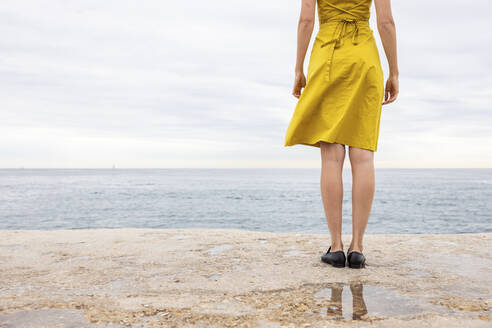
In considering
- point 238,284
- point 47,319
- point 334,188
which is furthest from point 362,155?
point 47,319

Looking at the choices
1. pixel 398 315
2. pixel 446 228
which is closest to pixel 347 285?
pixel 398 315

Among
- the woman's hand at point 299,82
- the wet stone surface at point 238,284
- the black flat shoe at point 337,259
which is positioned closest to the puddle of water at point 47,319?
the wet stone surface at point 238,284

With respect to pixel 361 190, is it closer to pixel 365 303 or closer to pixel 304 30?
pixel 365 303

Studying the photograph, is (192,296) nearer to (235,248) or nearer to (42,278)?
(42,278)

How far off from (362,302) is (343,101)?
1373 millimetres

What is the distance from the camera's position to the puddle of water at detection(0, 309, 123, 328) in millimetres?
1583

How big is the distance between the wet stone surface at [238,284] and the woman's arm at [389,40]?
1257mm

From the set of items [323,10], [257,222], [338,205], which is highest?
[323,10]

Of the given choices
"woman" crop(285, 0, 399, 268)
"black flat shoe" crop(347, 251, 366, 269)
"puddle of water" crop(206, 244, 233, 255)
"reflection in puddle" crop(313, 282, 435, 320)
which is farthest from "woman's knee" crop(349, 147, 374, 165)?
"puddle of water" crop(206, 244, 233, 255)

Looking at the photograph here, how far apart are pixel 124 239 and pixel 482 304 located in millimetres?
2942

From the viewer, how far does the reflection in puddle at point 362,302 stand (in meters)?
1.69

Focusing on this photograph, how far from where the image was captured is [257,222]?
20641mm

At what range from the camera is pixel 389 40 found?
269 cm

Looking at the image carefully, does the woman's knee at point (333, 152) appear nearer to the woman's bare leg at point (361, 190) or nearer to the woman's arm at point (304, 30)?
the woman's bare leg at point (361, 190)
